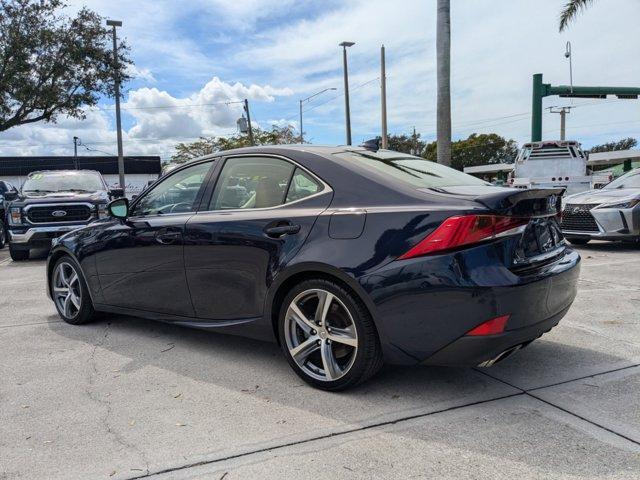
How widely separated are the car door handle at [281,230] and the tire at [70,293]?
2410mm

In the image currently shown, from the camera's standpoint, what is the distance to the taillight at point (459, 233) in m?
2.90

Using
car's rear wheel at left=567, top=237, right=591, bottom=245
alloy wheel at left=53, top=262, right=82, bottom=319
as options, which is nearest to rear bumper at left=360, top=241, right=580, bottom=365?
alloy wheel at left=53, top=262, right=82, bottom=319

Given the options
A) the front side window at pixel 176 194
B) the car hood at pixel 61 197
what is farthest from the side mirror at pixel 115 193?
the front side window at pixel 176 194

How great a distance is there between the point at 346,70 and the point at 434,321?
27.8 metres

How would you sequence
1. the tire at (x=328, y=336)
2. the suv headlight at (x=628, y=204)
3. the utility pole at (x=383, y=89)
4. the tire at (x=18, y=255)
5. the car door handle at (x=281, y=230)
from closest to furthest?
1. the tire at (x=328, y=336)
2. the car door handle at (x=281, y=230)
3. the suv headlight at (x=628, y=204)
4. the tire at (x=18, y=255)
5. the utility pole at (x=383, y=89)

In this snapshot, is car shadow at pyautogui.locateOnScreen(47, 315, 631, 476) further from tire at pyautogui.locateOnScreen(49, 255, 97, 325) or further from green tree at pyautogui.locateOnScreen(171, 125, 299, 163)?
green tree at pyautogui.locateOnScreen(171, 125, 299, 163)

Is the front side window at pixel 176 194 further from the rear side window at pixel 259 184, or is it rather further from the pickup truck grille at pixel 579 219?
the pickup truck grille at pixel 579 219

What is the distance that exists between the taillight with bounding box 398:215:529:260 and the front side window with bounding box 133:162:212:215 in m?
1.98

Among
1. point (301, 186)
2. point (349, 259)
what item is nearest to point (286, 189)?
point (301, 186)

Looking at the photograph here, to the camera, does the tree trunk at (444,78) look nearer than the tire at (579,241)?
No

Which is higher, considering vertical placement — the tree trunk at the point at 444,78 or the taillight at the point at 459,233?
the tree trunk at the point at 444,78

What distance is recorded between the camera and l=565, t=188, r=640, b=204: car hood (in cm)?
928

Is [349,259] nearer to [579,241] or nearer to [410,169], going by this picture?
[410,169]

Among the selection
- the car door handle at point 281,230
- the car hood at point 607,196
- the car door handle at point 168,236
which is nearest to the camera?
the car door handle at point 281,230
